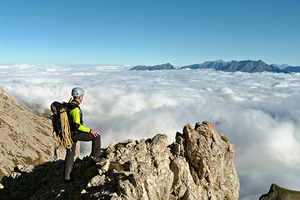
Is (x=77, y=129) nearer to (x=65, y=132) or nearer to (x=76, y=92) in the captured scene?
(x=65, y=132)

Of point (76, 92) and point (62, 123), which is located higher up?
point (76, 92)

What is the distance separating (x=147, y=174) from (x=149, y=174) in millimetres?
216

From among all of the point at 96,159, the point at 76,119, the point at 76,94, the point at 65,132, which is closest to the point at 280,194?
the point at 96,159

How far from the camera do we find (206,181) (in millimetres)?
37594

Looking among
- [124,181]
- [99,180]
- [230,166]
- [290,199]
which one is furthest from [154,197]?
[290,199]

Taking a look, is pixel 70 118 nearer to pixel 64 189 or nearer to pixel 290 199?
pixel 64 189

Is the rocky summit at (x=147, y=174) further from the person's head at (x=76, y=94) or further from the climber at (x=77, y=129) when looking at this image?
the person's head at (x=76, y=94)

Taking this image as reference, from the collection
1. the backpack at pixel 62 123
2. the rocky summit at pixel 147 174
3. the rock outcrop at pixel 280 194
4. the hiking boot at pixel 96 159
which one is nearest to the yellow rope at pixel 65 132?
the backpack at pixel 62 123

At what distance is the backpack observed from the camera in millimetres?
20922

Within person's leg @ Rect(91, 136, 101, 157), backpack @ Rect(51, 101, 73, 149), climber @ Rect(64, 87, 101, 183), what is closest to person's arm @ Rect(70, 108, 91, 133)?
climber @ Rect(64, 87, 101, 183)

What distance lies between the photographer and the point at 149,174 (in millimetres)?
24469

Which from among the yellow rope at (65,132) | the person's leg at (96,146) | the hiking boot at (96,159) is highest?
the yellow rope at (65,132)

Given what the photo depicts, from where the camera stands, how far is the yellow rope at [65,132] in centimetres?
2088

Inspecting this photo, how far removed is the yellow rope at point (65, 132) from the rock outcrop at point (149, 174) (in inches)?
175
